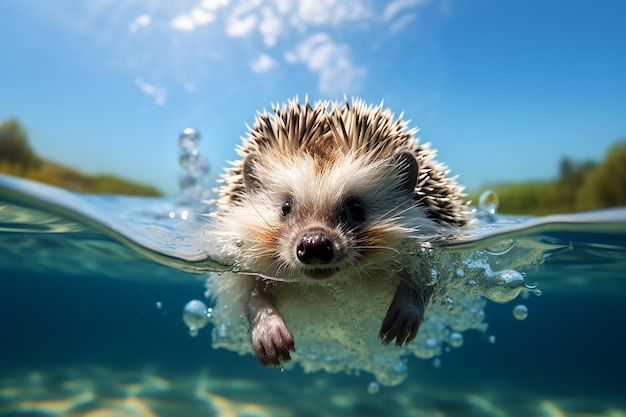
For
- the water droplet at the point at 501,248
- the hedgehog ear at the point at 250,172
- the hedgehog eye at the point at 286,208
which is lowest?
the hedgehog eye at the point at 286,208

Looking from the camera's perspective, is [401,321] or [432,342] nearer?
[401,321]

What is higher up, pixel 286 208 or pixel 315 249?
pixel 286 208

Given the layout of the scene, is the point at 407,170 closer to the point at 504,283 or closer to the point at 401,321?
the point at 401,321

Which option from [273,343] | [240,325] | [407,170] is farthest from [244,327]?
[407,170]

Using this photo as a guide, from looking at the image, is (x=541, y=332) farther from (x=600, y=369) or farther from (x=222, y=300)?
(x=222, y=300)

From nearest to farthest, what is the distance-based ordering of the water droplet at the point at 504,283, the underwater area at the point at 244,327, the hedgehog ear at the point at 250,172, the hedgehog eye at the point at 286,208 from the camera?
the hedgehog eye at the point at 286,208
the hedgehog ear at the point at 250,172
the water droplet at the point at 504,283
the underwater area at the point at 244,327

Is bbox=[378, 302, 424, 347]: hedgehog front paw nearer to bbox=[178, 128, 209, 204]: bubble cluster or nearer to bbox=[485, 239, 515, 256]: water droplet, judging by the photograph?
bbox=[485, 239, 515, 256]: water droplet

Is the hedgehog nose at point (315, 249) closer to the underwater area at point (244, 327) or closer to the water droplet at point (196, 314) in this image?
the underwater area at point (244, 327)

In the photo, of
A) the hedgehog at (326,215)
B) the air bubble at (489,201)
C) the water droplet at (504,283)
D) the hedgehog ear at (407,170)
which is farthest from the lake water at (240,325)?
the hedgehog ear at (407,170)
